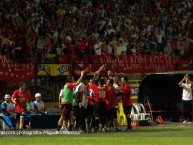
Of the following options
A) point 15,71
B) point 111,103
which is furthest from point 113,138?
point 15,71

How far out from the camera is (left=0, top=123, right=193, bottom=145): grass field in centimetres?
2202

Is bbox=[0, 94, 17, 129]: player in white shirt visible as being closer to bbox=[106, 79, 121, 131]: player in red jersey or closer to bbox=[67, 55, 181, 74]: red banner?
bbox=[106, 79, 121, 131]: player in red jersey

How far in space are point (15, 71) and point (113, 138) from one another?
1198 cm

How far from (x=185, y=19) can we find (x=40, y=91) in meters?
14.7

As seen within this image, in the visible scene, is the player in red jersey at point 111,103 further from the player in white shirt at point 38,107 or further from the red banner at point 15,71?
the red banner at point 15,71

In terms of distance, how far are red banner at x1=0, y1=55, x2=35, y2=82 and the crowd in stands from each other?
178 cm

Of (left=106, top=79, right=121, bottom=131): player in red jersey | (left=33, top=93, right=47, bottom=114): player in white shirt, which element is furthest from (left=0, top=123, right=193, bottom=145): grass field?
(left=33, top=93, right=47, bottom=114): player in white shirt

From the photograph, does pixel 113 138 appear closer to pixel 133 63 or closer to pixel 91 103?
pixel 91 103

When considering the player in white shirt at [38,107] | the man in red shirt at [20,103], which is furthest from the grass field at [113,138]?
the player in white shirt at [38,107]

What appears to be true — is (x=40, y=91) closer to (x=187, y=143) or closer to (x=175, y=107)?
(x=175, y=107)

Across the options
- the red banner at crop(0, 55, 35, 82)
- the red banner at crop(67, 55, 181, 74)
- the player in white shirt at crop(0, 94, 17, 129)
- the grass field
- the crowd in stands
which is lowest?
the grass field

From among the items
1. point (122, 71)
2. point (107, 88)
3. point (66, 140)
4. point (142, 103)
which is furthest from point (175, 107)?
point (66, 140)

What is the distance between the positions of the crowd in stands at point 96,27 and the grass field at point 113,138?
11.9m

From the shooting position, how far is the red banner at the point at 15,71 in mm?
34781
